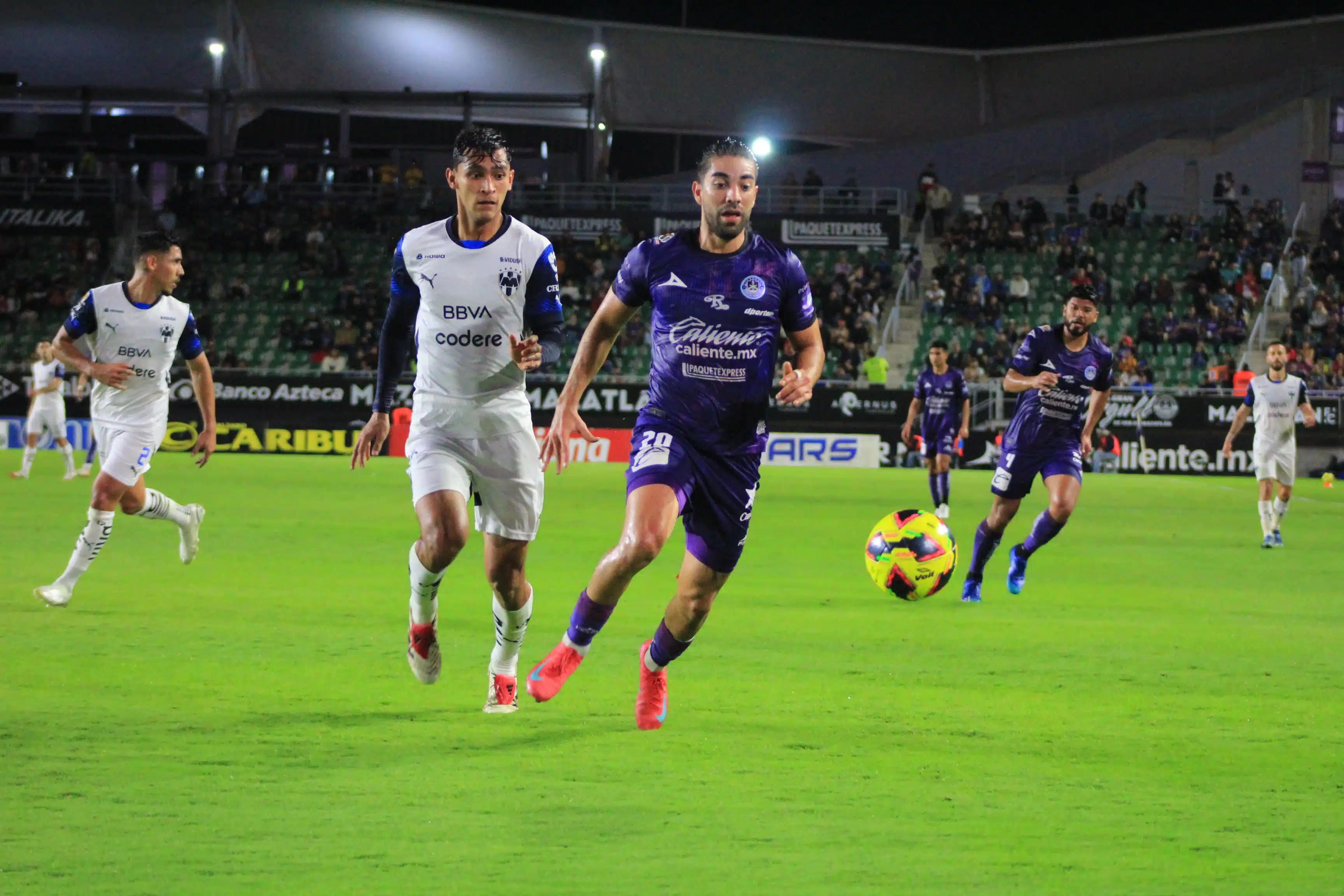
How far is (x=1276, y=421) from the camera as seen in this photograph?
1902 cm

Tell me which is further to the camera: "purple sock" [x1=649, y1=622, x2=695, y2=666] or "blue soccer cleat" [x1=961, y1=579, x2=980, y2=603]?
"blue soccer cleat" [x1=961, y1=579, x2=980, y2=603]

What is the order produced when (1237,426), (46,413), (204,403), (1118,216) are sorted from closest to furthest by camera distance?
(204,403) < (1237,426) < (46,413) < (1118,216)

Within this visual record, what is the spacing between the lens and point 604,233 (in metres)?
43.5

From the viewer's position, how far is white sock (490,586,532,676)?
281 inches

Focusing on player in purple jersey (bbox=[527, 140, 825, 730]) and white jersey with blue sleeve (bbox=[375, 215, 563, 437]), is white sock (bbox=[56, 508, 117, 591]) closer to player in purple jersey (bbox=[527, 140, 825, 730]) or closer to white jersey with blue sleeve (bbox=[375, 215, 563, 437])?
white jersey with blue sleeve (bbox=[375, 215, 563, 437])

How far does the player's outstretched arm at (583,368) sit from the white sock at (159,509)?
5.52 meters

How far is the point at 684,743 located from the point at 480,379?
1.90 meters

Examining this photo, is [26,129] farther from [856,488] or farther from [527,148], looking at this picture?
[856,488]

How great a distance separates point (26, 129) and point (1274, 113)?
40.7 meters

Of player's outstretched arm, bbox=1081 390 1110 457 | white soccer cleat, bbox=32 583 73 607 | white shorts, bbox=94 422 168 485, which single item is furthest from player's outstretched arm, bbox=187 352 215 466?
player's outstretched arm, bbox=1081 390 1110 457

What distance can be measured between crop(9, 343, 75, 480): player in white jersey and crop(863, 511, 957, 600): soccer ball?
17.1m

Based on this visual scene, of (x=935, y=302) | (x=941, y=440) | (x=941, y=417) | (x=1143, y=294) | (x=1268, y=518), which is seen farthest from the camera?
(x=935, y=302)

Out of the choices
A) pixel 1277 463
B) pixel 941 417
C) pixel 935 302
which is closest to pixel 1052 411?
pixel 1277 463

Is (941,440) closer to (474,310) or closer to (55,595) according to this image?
(55,595)
